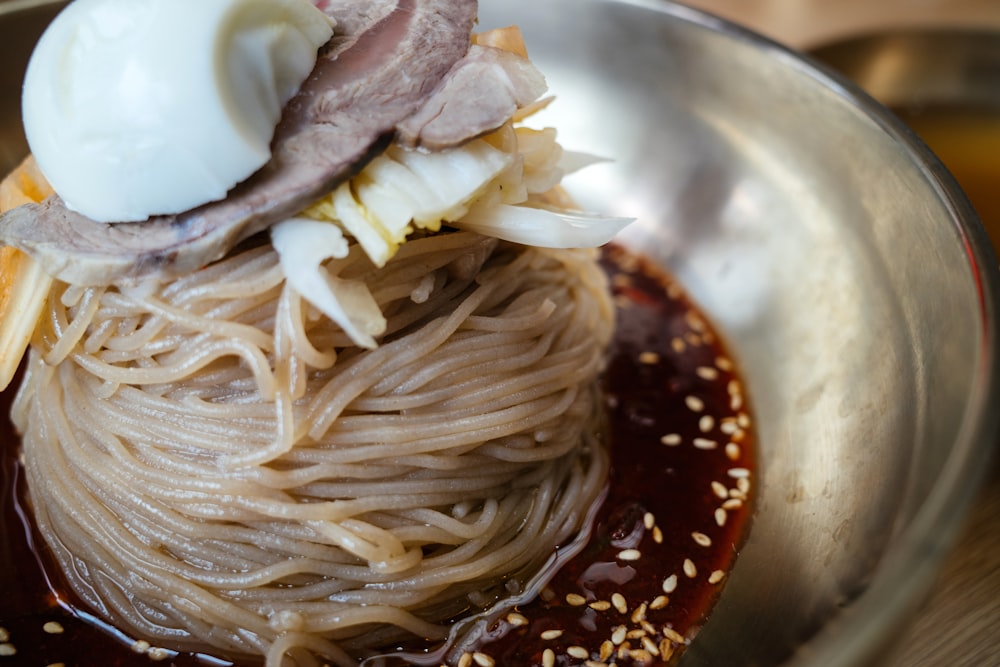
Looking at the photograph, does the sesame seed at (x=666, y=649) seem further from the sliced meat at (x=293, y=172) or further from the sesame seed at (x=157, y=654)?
the sliced meat at (x=293, y=172)

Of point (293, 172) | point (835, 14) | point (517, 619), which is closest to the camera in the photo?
point (293, 172)

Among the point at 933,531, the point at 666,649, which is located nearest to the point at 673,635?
the point at 666,649

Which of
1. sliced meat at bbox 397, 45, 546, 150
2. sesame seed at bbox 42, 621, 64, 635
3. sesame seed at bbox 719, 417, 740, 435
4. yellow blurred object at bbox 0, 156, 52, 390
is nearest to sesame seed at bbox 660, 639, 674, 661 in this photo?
sesame seed at bbox 719, 417, 740, 435

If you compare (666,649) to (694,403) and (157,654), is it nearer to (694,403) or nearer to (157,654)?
(694,403)

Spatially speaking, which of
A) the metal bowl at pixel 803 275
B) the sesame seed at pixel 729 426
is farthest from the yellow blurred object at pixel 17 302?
the sesame seed at pixel 729 426

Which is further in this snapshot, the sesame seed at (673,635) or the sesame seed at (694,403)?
the sesame seed at (694,403)

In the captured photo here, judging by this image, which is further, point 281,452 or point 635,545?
point 635,545

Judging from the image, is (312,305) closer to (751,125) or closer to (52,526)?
(52,526)
